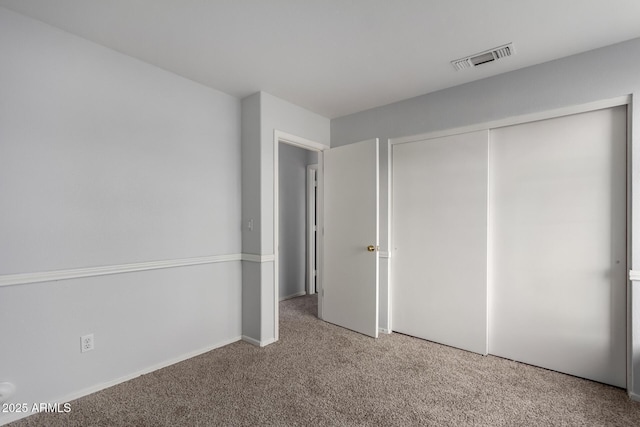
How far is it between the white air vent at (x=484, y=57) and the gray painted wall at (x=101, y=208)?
2086mm

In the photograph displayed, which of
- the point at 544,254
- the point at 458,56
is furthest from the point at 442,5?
the point at 544,254

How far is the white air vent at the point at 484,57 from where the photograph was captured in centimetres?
224

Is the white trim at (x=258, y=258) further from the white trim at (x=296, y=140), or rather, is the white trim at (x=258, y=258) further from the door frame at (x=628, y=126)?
the door frame at (x=628, y=126)

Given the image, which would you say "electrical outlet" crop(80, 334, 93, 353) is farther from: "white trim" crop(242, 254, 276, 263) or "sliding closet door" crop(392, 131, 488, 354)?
"sliding closet door" crop(392, 131, 488, 354)

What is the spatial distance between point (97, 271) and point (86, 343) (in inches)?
18.9

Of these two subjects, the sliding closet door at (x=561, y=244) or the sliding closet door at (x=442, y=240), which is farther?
the sliding closet door at (x=442, y=240)

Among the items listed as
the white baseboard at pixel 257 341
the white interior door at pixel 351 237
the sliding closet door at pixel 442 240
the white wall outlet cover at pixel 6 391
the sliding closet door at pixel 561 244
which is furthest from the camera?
the white interior door at pixel 351 237

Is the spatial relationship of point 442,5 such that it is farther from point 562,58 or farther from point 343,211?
point 343,211

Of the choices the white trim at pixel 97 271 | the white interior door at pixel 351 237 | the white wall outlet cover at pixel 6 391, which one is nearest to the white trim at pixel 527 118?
the white interior door at pixel 351 237

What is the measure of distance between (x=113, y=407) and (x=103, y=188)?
1.43 meters

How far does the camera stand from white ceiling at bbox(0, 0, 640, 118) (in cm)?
179

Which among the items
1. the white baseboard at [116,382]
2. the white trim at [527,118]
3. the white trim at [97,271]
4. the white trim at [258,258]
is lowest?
the white baseboard at [116,382]

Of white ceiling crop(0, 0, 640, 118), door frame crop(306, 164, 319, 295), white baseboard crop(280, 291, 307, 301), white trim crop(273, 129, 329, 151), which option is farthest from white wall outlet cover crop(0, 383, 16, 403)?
door frame crop(306, 164, 319, 295)

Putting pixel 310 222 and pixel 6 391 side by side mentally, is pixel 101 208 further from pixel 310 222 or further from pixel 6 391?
pixel 310 222
